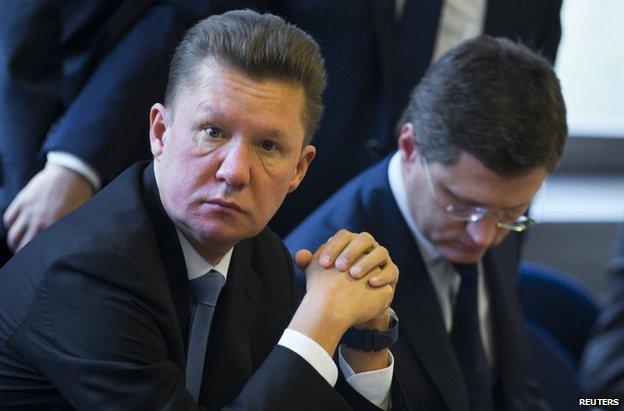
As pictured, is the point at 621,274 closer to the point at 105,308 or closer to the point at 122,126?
the point at 105,308

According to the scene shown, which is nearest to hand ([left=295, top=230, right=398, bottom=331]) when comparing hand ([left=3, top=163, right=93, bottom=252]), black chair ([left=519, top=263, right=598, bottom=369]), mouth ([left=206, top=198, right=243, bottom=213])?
mouth ([left=206, top=198, right=243, bottom=213])

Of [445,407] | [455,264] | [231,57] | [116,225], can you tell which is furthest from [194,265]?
[455,264]

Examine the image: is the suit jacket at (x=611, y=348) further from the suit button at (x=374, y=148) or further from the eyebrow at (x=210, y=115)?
the suit button at (x=374, y=148)

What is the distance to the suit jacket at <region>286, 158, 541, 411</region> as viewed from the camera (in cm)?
195

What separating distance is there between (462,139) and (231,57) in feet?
2.66

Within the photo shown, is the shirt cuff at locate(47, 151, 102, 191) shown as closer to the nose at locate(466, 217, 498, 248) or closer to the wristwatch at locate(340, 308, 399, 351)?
the wristwatch at locate(340, 308, 399, 351)

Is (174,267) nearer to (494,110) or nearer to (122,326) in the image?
(122,326)

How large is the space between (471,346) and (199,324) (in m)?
0.85

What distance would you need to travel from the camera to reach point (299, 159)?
1460 millimetres

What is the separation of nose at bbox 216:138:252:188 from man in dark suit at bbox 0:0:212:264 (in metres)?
0.63

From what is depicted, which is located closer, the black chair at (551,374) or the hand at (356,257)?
the hand at (356,257)

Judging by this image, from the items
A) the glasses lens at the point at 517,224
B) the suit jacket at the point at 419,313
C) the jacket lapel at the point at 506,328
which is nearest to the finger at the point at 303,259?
the suit jacket at the point at 419,313

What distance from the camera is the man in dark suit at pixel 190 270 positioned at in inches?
52.2

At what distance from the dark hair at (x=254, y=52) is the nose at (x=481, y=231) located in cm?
80
